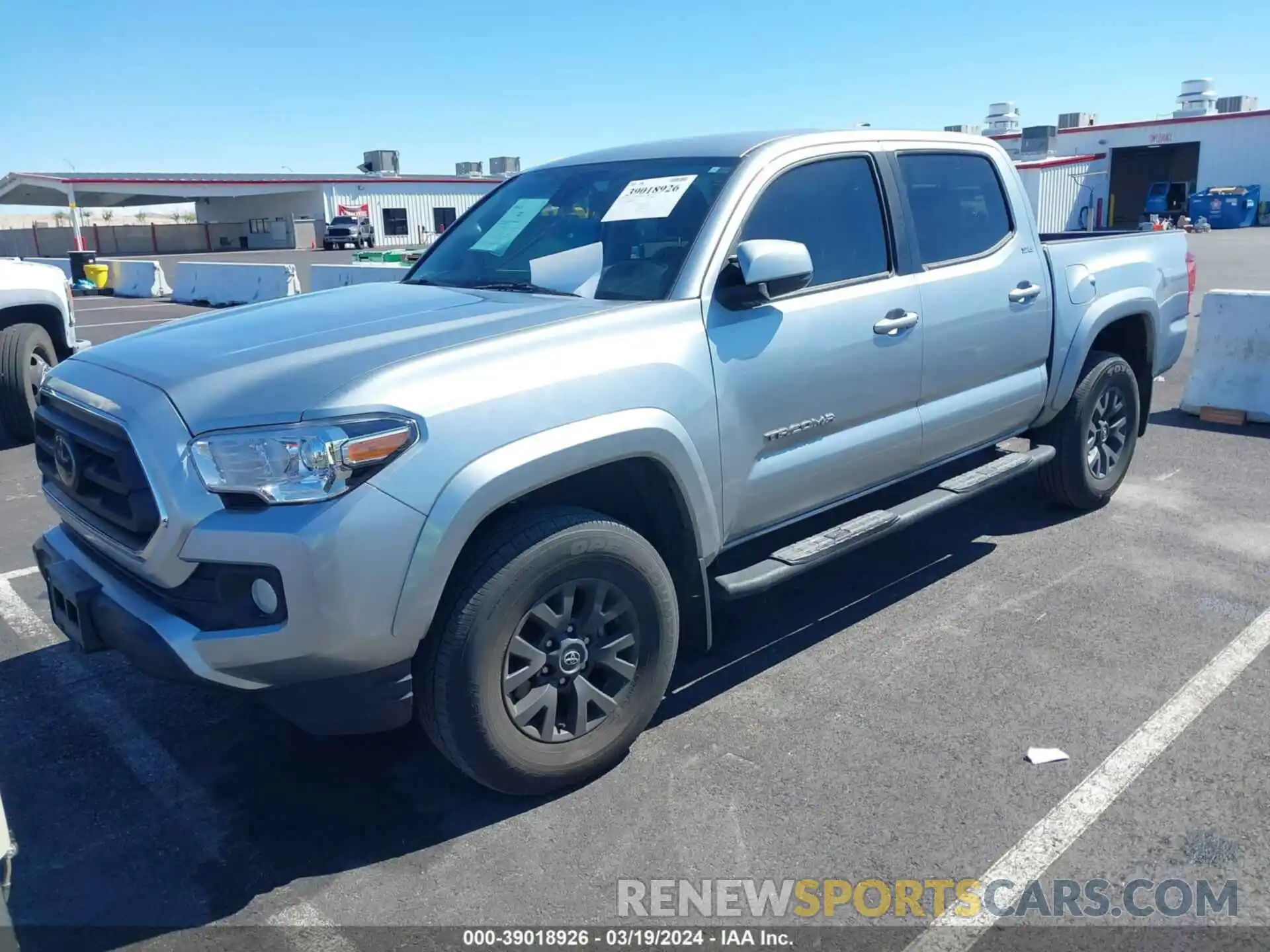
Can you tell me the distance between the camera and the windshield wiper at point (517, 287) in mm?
3858

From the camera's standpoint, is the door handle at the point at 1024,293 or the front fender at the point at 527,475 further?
the door handle at the point at 1024,293

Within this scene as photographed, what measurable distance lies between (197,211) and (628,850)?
221 feet

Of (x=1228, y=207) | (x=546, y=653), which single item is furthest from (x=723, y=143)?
(x=1228, y=207)

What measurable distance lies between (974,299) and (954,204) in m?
0.51

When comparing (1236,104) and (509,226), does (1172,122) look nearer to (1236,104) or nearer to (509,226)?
(1236,104)

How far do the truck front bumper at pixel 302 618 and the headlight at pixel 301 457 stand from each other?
0.18ft

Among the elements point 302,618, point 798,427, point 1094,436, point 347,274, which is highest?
point 347,274

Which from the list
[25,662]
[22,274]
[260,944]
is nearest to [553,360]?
[260,944]

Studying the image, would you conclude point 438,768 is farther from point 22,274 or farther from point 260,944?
point 22,274

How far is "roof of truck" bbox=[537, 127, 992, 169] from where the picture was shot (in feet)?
13.3

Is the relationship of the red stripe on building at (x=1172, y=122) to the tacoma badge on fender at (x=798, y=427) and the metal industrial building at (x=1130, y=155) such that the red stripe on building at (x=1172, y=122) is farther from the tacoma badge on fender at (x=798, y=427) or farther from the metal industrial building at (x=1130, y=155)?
the tacoma badge on fender at (x=798, y=427)

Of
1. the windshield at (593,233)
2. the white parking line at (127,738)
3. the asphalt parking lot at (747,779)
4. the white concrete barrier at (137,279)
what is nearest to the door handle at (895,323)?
the windshield at (593,233)

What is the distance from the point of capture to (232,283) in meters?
20.7

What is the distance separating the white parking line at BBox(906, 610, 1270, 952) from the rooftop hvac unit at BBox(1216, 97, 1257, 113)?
61.6 meters
